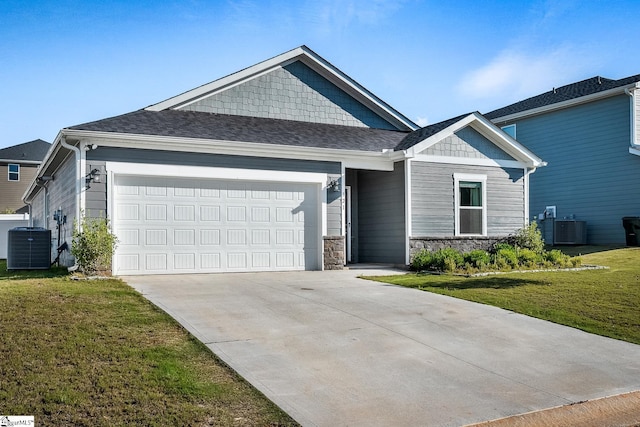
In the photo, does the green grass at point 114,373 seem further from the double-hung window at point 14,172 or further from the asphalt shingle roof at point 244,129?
the double-hung window at point 14,172

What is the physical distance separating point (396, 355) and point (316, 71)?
12.5 m

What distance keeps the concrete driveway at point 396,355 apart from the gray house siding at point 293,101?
7687 millimetres

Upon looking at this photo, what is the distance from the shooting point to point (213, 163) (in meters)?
12.9

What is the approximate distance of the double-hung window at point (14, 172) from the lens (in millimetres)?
34531

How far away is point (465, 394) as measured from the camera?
5.02m

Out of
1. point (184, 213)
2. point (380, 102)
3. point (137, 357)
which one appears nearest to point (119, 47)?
point (184, 213)

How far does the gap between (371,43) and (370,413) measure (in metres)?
11.6

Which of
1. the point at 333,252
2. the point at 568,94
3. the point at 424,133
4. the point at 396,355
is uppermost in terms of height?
the point at 568,94

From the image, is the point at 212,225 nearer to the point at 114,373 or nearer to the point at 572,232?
the point at 114,373

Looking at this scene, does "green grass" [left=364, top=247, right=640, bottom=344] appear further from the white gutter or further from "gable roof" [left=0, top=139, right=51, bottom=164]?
"gable roof" [left=0, top=139, right=51, bottom=164]

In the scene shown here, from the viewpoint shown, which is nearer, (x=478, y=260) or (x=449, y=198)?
(x=478, y=260)

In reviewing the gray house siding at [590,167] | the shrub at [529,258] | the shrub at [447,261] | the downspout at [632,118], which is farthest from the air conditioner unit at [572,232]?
the shrub at [447,261]

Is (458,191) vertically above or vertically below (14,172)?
below

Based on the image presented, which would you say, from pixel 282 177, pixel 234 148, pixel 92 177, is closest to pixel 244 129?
pixel 234 148
